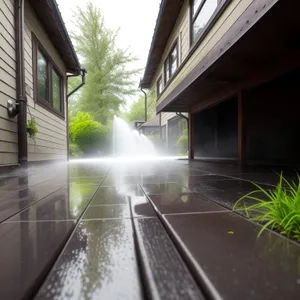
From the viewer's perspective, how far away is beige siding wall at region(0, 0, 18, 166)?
10.5 feet

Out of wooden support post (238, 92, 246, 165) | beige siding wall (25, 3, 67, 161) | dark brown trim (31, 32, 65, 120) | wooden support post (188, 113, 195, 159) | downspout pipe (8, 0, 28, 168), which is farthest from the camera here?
wooden support post (188, 113, 195, 159)

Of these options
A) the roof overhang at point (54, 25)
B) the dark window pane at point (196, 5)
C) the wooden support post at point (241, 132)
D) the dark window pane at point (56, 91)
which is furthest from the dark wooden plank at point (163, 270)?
the dark window pane at point (56, 91)

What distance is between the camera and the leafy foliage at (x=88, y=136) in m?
11.8

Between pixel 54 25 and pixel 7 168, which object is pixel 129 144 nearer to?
pixel 54 25

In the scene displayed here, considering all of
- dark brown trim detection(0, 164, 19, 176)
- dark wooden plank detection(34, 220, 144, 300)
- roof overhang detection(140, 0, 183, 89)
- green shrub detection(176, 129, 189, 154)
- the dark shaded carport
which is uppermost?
roof overhang detection(140, 0, 183, 89)

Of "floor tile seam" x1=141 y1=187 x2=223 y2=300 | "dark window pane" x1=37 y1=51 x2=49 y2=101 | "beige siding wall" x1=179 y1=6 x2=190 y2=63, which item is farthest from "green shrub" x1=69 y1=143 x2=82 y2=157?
"floor tile seam" x1=141 y1=187 x2=223 y2=300

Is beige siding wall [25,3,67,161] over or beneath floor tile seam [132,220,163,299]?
over

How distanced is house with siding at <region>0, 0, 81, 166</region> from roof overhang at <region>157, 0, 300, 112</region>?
2.66 meters

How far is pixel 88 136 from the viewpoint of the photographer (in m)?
11.8

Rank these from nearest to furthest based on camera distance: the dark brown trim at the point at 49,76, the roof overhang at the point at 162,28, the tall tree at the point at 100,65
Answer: the dark brown trim at the point at 49,76, the roof overhang at the point at 162,28, the tall tree at the point at 100,65

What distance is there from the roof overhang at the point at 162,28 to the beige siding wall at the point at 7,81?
3.79 meters

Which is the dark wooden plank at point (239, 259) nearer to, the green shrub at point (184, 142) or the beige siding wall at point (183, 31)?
the beige siding wall at point (183, 31)

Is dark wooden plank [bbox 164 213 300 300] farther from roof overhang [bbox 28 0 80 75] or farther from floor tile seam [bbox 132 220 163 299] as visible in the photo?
roof overhang [bbox 28 0 80 75]

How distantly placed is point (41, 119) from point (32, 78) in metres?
0.83
